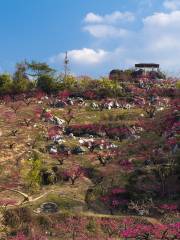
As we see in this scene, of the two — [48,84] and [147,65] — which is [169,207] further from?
[147,65]

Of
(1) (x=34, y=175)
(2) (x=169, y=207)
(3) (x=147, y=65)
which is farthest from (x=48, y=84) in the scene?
(2) (x=169, y=207)

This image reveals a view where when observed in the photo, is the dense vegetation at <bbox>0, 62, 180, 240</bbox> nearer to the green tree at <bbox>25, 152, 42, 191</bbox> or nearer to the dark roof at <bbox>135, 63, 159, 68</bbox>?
the green tree at <bbox>25, 152, 42, 191</bbox>

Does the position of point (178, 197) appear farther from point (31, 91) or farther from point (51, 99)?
point (31, 91)

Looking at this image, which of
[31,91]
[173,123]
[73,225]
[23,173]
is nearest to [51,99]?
[31,91]

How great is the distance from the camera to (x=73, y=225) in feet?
117

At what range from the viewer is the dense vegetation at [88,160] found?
36000 mm

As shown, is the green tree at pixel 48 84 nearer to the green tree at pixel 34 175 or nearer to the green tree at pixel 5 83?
the green tree at pixel 5 83

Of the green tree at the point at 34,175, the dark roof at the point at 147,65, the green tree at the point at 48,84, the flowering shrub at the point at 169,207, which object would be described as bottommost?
the flowering shrub at the point at 169,207

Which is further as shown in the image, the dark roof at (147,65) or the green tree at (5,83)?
the dark roof at (147,65)

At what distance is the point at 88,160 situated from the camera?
161 feet

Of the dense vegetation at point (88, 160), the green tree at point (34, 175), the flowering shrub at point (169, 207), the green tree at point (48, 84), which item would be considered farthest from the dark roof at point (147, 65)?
the flowering shrub at point (169, 207)

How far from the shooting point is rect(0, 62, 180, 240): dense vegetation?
3600cm

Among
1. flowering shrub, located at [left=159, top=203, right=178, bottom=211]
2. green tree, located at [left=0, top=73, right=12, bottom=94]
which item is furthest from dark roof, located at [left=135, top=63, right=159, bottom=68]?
flowering shrub, located at [left=159, top=203, right=178, bottom=211]

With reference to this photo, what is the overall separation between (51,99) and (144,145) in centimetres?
2388
